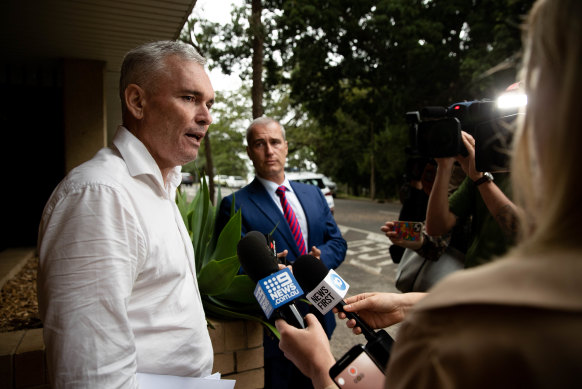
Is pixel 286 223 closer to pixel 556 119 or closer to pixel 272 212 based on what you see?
pixel 272 212

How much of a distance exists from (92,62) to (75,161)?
5.00 feet

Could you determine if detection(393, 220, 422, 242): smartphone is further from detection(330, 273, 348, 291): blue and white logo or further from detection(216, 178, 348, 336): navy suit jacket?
detection(330, 273, 348, 291): blue and white logo

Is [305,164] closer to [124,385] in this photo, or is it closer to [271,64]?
[271,64]

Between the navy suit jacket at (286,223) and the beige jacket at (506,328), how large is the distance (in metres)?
2.08

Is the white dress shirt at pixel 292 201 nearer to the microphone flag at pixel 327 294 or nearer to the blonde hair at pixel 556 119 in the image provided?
the microphone flag at pixel 327 294

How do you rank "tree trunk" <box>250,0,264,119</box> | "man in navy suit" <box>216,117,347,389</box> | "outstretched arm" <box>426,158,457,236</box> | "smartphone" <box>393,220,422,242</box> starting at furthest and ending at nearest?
"tree trunk" <box>250,0,264,119</box>, "man in navy suit" <box>216,117,347,389</box>, "smartphone" <box>393,220,422,242</box>, "outstretched arm" <box>426,158,457,236</box>

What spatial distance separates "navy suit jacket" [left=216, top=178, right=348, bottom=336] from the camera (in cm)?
258

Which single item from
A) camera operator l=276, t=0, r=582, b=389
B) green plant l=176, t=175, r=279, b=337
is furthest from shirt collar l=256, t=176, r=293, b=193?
camera operator l=276, t=0, r=582, b=389

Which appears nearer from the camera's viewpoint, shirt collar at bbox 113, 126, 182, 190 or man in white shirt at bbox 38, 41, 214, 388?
man in white shirt at bbox 38, 41, 214, 388

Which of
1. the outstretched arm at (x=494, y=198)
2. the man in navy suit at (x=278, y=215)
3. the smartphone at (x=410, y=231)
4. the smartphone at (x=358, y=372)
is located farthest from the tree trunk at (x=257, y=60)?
the smartphone at (x=358, y=372)

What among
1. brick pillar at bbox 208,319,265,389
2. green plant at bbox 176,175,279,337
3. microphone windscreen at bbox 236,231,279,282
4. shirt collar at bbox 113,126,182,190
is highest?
shirt collar at bbox 113,126,182,190

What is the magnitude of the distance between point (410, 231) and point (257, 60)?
6.49m

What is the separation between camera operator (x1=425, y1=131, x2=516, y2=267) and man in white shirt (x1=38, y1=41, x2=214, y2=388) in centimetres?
122

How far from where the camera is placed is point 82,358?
1005 mm
